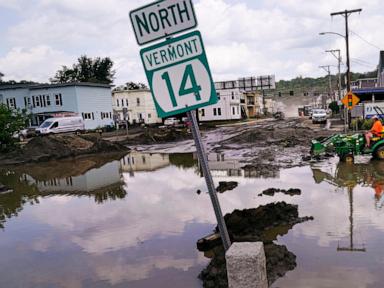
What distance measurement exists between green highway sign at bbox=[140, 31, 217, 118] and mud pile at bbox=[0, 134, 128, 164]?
83.7ft

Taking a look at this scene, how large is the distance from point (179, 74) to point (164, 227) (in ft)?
19.9

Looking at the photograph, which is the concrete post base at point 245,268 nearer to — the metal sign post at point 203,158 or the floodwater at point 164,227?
the metal sign post at point 203,158

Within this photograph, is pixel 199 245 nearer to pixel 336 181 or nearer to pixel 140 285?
pixel 140 285

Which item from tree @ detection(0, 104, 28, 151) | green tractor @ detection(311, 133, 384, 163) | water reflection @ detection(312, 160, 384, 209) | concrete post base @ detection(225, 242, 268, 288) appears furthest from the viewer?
tree @ detection(0, 104, 28, 151)

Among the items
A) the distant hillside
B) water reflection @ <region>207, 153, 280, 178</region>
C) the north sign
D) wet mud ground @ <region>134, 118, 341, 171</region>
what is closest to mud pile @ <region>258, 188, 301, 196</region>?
water reflection @ <region>207, 153, 280, 178</region>

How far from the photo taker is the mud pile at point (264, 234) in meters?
6.11

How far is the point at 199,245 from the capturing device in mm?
7715

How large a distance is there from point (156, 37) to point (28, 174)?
64.1ft

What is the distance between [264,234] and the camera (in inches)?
325

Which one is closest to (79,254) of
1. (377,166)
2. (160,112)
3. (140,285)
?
(140,285)

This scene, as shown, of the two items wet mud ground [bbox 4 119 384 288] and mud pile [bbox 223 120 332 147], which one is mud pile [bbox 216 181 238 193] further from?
mud pile [bbox 223 120 332 147]

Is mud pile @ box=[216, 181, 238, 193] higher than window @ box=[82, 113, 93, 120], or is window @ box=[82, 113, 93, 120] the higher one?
window @ box=[82, 113, 93, 120]

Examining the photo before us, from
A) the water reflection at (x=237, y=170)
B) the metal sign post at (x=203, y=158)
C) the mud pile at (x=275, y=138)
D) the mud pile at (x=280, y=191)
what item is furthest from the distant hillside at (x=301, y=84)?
the metal sign post at (x=203, y=158)

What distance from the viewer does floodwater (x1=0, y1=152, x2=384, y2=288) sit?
6633mm
